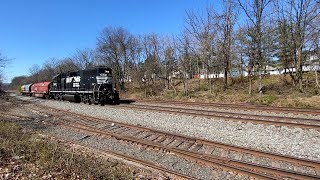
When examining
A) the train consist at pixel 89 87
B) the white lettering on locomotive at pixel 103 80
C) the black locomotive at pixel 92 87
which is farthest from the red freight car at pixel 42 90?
the white lettering on locomotive at pixel 103 80

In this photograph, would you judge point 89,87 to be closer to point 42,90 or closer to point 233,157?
point 42,90

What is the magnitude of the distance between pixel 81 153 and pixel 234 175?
4.85 m

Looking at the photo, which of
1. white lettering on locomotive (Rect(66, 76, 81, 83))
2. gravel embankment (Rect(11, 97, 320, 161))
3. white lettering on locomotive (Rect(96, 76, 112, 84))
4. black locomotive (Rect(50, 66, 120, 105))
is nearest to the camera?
gravel embankment (Rect(11, 97, 320, 161))

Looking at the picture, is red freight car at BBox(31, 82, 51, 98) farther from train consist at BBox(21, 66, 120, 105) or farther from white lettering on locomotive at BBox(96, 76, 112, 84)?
white lettering on locomotive at BBox(96, 76, 112, 84)

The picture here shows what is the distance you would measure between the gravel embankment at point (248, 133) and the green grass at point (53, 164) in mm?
4490

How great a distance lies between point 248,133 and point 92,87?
16.9m

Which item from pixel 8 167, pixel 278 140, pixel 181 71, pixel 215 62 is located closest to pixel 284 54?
pixel 215 62

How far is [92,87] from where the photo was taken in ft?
79.0

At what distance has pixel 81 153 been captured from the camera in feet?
27.7

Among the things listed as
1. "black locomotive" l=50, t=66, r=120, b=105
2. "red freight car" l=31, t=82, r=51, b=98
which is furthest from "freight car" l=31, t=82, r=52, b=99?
"black locomotive" l=50, t=66, r=120, b=105

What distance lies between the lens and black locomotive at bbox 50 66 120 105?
23594 mm

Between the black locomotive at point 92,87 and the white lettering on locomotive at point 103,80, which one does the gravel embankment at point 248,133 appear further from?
the white lettering on locomotive at point 103,80

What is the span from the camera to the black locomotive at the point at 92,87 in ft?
77.4

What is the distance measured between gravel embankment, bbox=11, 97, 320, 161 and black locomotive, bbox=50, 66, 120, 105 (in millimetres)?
9499
